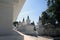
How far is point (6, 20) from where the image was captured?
1828 millimetres

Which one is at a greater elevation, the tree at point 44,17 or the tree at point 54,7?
the tree at point 54,7

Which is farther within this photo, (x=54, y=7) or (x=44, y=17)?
(x=44, y=17)

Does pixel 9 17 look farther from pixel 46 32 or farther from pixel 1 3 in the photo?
pixel 46 32

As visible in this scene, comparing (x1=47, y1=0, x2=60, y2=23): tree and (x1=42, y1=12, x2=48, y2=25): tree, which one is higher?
(x1=47, y1=0, x2=60, y2=23): tree

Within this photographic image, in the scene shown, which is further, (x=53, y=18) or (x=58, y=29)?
(x=53, y=18)

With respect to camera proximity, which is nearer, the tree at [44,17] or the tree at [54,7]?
the tree at [54,7]

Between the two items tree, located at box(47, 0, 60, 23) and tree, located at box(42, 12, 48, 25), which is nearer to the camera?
tree, located at box(47, 0, 60, 23)

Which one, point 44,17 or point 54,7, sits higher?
point 54,7

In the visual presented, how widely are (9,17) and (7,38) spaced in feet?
1.11

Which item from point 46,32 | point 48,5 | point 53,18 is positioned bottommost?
point 46,32

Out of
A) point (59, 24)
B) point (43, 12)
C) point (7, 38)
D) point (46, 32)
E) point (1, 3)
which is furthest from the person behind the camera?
point (43, 12)

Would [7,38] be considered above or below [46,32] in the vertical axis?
above

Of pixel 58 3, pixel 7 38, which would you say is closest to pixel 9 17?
pixel 7 38

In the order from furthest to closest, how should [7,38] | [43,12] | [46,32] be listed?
[43,12]
[46,32]
[7,38]
